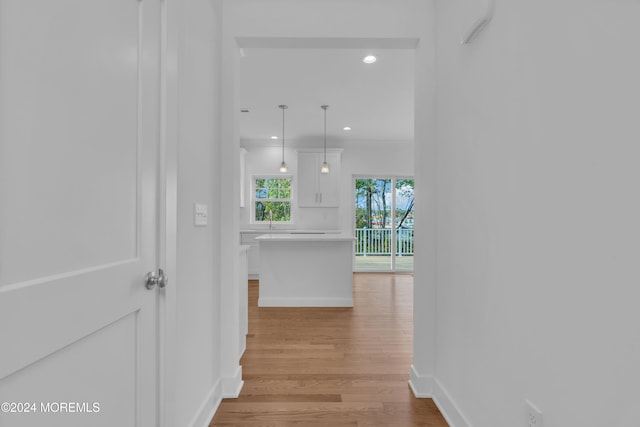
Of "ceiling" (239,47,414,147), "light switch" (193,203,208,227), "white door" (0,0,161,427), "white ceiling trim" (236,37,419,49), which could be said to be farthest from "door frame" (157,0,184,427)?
"ceiling" (239,47,414,147)

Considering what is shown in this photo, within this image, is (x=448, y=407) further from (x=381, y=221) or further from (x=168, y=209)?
(x=381, y=221)

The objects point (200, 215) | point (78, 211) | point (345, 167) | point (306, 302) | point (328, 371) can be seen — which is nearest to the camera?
point (78, 211)

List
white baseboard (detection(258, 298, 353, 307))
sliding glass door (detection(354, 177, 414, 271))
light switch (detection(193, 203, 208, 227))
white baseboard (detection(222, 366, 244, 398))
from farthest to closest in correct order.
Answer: sliding glass door (detection(354, 177, 414, 271)) < white baseboard (detection(258, 298, 353, 307)) < white baseboard (detection(222, 366, 244, 398)) < light switch (detection(193, 203, 208, 227))

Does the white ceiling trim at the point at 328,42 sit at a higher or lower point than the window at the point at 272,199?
higher

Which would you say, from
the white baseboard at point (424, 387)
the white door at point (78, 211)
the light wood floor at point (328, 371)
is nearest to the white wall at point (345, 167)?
the light wood floor at point (328, 371)

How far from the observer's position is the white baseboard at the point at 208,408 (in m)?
1.65

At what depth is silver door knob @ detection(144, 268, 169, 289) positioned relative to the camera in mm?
1169

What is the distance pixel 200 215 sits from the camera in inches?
66.2

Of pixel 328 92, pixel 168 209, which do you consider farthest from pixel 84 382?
pixel 328 92

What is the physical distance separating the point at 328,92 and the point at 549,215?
3541 millimetres

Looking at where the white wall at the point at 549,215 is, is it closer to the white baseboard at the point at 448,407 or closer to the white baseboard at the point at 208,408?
the white baseboard at the point at 448,407

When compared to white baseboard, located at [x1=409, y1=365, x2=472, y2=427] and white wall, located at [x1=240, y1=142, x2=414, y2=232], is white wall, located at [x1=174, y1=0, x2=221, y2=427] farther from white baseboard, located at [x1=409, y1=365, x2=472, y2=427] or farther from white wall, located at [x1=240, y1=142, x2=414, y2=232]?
white wall, located at [x1=240, y1=142, x2=414, y2=232]

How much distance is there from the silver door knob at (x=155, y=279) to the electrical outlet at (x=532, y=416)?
1.37 m

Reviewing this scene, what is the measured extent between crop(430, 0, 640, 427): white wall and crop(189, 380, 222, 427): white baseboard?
4.36 ft
